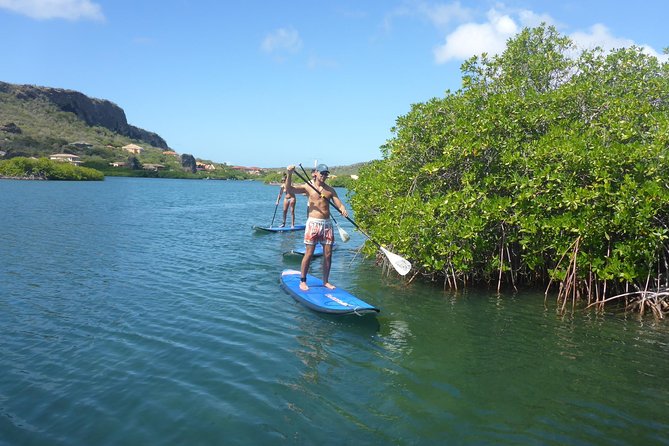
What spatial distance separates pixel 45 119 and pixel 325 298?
7289 inches

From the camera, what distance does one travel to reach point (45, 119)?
6383 inches

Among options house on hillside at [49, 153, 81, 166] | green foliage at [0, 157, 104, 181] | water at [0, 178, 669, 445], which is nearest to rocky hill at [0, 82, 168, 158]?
house on hillside at [49, 153, 81, 166]

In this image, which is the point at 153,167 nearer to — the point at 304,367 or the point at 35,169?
the point at 35,169

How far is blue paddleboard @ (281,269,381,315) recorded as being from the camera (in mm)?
10250

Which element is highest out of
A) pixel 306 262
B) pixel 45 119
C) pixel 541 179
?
pixel 45 119

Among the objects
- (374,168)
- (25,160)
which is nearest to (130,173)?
(25,160)

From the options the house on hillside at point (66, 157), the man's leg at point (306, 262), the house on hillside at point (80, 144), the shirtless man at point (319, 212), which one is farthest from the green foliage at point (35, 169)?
the shirtless man at point (319, 212)

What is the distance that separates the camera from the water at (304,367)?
6.18 m

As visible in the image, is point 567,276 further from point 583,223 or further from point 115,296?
point 115,296

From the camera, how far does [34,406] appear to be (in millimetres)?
6531

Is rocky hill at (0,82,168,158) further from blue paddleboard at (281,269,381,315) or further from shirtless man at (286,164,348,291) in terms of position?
shirtless man at (286,164,348,291)

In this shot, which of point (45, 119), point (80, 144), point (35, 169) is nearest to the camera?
point (35, 169)

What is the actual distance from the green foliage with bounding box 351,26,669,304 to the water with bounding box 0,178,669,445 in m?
1.38

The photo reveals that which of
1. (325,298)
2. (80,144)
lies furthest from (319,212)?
(80,144)
